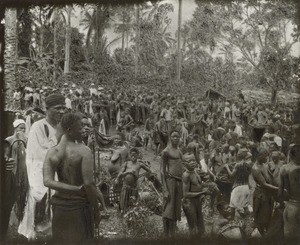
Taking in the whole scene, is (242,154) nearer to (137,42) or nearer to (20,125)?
(137,42)

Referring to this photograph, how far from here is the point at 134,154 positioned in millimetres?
7773

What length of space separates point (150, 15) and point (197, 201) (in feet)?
8.09

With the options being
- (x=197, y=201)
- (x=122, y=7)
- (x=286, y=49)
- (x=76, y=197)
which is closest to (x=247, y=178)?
(x=197, y=201)

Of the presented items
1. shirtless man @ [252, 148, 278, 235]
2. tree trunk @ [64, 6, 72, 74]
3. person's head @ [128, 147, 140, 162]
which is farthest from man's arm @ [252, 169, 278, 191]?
tree trunk @ [64, 6, 72, 74]

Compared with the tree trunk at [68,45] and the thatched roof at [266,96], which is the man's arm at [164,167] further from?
the tree trunk at [68,45]

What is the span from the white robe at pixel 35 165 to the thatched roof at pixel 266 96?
256 centimetres

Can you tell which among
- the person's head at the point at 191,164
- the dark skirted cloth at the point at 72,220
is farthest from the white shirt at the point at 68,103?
the person's head at the point at 191,164

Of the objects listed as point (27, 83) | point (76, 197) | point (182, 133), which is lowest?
point (76, 197)

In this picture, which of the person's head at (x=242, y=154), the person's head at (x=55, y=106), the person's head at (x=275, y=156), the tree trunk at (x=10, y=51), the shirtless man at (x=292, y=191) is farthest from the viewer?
the tree trunk at (x=10, y=51)

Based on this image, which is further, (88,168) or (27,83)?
(27,83)

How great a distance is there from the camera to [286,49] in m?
7.53

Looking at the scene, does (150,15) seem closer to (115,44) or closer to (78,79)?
(115,44)

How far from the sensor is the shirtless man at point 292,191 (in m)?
7.33

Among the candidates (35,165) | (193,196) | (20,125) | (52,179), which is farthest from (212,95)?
(20,125)
